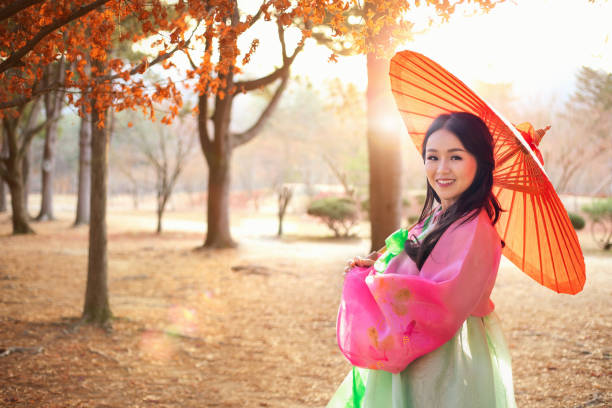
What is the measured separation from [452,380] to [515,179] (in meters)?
0.91

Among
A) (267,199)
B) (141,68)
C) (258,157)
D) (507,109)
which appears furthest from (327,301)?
(258,157)

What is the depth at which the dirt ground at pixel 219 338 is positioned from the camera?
375 centimetres

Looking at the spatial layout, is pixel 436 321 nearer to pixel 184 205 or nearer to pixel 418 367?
pixel 418 367

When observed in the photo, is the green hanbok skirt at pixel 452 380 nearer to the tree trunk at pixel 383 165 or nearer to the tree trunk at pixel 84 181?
the tree trunk at pixel 383 165

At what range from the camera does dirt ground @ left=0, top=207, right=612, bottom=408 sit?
148 inches

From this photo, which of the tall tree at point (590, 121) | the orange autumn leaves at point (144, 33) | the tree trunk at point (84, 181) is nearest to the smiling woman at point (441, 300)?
the orange autumn leaves at point (144, 33)

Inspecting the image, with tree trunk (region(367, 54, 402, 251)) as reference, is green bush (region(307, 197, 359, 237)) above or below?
below

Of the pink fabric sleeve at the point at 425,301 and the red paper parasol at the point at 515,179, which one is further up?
the red paper parasol at the point at 515,179

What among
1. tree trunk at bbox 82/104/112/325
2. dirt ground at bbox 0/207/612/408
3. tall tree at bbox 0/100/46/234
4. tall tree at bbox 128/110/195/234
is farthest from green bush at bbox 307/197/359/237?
tree trunk at bbox 82/104/112/325

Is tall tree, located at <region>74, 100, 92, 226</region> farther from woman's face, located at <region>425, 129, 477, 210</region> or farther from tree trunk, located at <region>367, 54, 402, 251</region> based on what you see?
woman's face, located at <region>425, 129, 477, 210</region>

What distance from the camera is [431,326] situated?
1773mm

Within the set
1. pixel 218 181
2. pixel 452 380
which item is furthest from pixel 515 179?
pixel 218 181

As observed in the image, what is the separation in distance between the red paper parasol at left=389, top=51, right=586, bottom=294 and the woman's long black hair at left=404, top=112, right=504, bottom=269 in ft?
0.17

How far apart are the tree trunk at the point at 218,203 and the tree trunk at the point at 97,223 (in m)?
7.57
